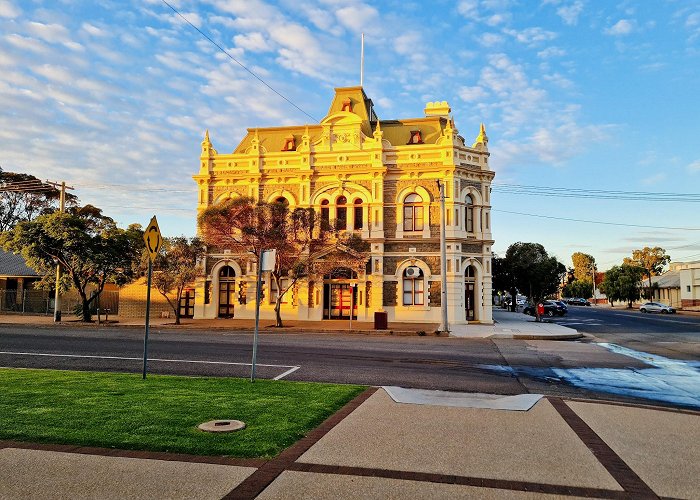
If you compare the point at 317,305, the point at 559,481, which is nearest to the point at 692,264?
the point at 317,305

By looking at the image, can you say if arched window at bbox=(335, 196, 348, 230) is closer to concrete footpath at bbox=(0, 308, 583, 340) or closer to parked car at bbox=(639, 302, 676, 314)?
concrete footpath at bbox=(0, 308, 583, 340)

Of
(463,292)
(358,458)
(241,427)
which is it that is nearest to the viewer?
(358,458)

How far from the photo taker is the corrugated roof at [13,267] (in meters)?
43.0

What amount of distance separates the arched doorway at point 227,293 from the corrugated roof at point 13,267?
62.2 ft

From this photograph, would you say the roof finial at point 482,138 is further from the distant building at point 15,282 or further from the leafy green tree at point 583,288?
the leafy green tree at point 583,288

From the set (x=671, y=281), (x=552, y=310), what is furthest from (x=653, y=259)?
(x=552, y=310)

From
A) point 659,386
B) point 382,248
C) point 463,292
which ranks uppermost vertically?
point 382,248

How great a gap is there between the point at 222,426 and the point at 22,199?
218 ft

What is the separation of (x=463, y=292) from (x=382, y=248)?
588 cm

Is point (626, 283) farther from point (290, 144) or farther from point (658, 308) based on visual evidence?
point (290, 144)

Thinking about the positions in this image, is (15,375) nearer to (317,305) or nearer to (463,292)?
(317,305)

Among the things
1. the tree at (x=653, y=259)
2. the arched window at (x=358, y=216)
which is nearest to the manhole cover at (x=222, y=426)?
the arched window at (x=358, y=216)

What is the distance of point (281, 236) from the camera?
27.6 m

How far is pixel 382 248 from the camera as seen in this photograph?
32562mm
